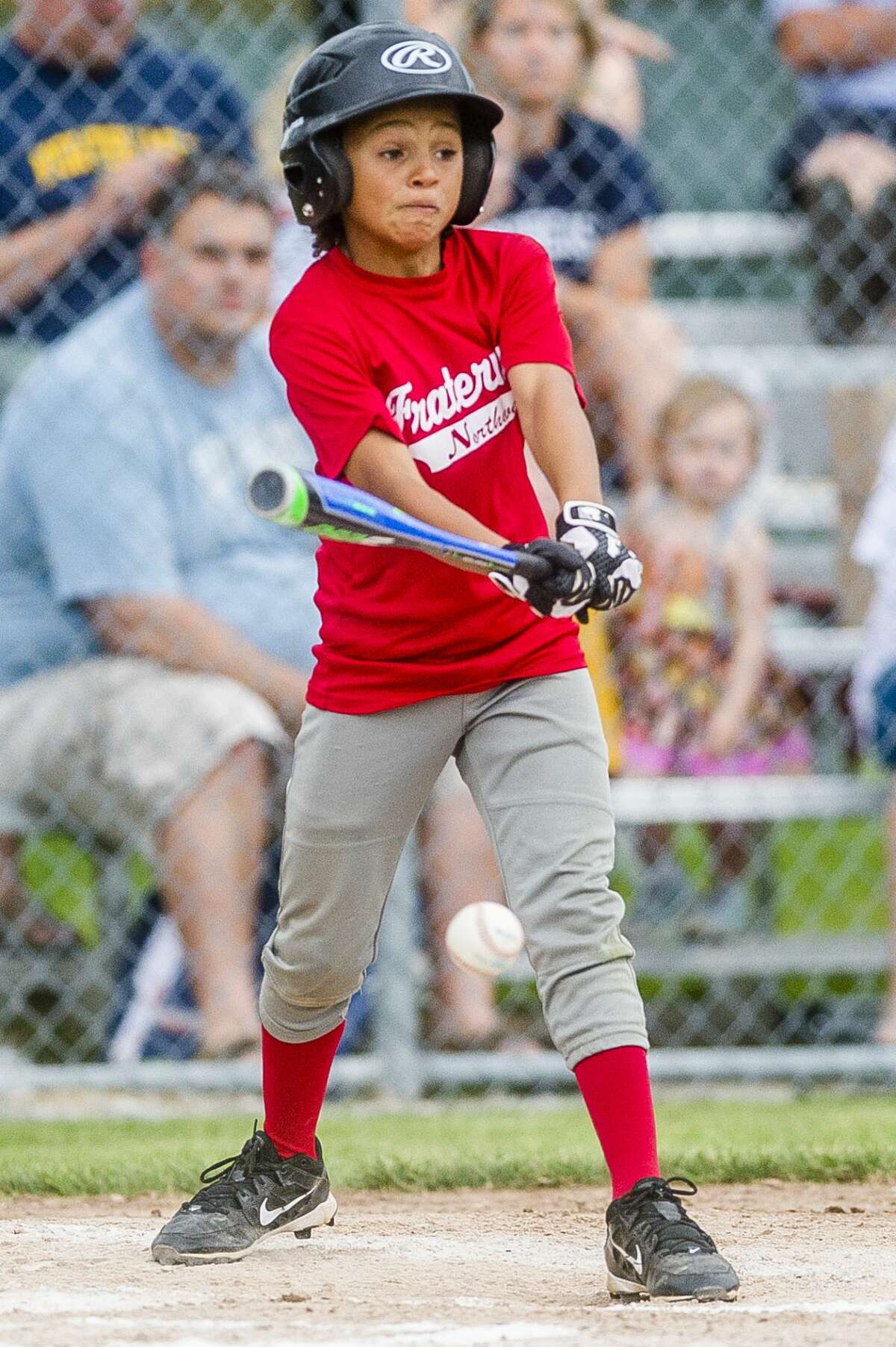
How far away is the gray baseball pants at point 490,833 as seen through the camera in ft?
8.63

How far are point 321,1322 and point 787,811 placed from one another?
2.92 m

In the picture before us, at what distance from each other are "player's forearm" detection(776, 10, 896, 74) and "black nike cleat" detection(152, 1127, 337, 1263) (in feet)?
14.7

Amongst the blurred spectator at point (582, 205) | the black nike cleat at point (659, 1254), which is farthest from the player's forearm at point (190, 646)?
the black nike cleat at point (659, 1254)

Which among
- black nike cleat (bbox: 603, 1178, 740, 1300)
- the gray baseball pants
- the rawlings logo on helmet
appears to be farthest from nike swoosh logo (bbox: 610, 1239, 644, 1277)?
the rawlings logo on helmet

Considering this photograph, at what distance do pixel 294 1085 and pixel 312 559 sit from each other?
2296 mm

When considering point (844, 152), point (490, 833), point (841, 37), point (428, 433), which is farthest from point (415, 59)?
point (841, 37)

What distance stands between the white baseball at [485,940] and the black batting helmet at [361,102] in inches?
66.1

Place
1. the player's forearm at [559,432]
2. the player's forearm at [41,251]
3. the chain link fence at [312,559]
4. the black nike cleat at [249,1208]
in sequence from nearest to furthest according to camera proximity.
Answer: the player's forearm at [559,432], the black nike cleat at [249,1208], the chain link fence at [312,559], the player's forearm at [41,251]

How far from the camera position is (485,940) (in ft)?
13.2

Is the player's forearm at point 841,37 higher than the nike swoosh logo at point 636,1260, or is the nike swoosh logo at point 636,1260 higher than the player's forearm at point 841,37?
the player's forearm at point 841,37

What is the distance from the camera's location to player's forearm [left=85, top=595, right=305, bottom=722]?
4.76 m

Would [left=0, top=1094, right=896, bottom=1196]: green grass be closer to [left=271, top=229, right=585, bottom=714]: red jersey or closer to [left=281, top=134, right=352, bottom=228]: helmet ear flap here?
[left=271, top=229, right=585, bottom=714]: red jersey

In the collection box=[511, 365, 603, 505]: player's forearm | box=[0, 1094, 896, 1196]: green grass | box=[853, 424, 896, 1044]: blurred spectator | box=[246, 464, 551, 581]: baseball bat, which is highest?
box=[511, 365, 603, 505]: player's forearm

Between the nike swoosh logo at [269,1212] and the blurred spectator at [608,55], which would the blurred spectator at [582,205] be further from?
the nike swoosh logo at [269,1212]
